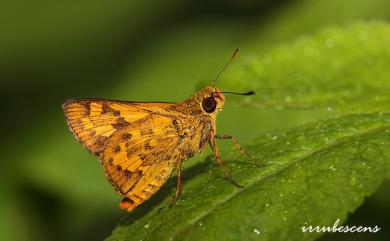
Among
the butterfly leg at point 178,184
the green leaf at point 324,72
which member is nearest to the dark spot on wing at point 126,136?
the butterfly leg at point 178,184

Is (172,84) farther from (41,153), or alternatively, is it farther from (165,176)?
(165,176)

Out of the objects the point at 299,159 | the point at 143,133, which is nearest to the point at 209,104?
the point at 143,133

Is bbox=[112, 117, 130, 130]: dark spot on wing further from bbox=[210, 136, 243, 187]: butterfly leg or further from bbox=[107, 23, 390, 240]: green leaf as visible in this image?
bbox=[210, 136, 243, 187]: butterfly leg

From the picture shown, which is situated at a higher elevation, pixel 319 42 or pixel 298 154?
pixel 319 42

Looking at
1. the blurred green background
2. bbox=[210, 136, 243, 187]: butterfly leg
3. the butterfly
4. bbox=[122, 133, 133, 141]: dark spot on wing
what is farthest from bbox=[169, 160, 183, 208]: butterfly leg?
the blurred green background

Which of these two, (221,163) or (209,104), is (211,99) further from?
(221,163)

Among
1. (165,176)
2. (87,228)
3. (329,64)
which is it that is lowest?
(87,228)

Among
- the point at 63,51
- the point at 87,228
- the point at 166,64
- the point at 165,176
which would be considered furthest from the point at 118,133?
the point at 63,51
